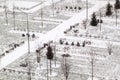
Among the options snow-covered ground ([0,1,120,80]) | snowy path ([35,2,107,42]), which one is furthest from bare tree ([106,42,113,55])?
snowy path ([35,2,107,42])

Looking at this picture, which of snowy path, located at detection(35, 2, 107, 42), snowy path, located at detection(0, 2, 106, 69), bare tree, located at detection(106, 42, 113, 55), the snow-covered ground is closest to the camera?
the snow-covered ground

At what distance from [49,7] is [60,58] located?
2720 centimetres

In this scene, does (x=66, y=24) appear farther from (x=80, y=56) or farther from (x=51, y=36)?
(x=80, y=56)

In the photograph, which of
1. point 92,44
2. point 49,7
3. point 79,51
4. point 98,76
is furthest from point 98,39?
point 49,7

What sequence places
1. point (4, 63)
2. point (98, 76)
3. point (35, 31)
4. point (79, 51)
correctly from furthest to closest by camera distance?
point (35, 31) < point (79, 51) < point (4, 63) < point (98, 76)

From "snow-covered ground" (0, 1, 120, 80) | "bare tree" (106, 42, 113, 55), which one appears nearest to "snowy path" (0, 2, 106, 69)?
"snow-covered ground" (0, 1, 120, 80)

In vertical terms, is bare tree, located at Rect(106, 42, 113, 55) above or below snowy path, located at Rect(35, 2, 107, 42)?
below

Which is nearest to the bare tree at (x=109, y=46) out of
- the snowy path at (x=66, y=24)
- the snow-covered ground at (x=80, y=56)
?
the snow-covered ground at (x=80, y=56)

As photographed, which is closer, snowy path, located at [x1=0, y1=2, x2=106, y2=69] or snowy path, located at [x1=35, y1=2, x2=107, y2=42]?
snowy path, located at [x1=0, y1=2, x2=106, y2=69]

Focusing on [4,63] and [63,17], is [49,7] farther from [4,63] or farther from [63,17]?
[4,63]

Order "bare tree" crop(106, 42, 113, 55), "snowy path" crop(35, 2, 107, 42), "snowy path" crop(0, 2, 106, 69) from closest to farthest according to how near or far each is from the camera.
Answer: "snowy path" crop(0, 2, 106, 69) < "bare tree" crop(106, 42, 113, 55) < "snowy path" crop(35, 2, 107, 42)

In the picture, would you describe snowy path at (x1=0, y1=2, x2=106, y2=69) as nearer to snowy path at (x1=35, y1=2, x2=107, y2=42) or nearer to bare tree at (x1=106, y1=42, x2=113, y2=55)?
snowy path at (x1=35, y1=2, x2=107, y2=42)

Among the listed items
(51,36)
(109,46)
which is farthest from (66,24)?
(109,46)

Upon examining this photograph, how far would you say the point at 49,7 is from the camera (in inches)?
2522
